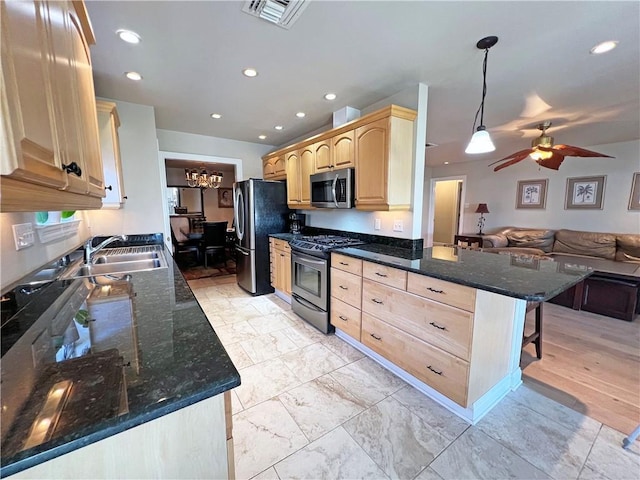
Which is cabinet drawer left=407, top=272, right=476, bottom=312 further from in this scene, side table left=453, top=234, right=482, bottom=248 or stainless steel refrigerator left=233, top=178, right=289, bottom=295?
side table left=453, top=234, right=482, bottom=248

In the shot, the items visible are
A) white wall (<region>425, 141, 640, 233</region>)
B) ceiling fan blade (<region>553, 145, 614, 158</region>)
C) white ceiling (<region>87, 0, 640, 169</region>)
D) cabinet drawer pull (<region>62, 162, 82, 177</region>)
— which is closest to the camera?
cabinet drawer pull (<region>62, 162, 82, 177</region>)

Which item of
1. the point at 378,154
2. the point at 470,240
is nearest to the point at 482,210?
the point at 470,240

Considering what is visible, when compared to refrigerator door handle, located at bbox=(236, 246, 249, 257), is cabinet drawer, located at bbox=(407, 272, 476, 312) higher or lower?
higher

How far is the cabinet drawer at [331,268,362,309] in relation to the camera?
7.72ft

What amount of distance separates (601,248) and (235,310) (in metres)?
5.90

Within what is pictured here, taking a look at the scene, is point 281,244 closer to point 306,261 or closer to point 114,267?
point 306,261

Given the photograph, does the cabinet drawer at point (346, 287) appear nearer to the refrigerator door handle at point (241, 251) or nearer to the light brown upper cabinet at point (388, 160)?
the light brown upper cabinet at point (388, 160)

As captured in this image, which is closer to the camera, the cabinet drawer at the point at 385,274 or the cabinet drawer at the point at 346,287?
the cabinet drawer at the point at 385,274

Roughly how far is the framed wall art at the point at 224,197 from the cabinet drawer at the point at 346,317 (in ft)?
21.6

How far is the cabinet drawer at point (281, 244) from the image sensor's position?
3483mm

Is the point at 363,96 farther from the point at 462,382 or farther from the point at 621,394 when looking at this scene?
the point at 621,394

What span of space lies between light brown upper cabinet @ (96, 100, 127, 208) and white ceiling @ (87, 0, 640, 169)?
1.06 ft

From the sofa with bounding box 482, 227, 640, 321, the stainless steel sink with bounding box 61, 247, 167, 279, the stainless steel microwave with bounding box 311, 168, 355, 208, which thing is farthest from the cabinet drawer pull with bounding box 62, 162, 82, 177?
the sofa with bounding box 482, 227, 640, 321

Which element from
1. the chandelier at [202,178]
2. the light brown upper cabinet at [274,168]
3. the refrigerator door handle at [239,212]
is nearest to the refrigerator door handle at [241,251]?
the refrigerator door handle at [239,212]
